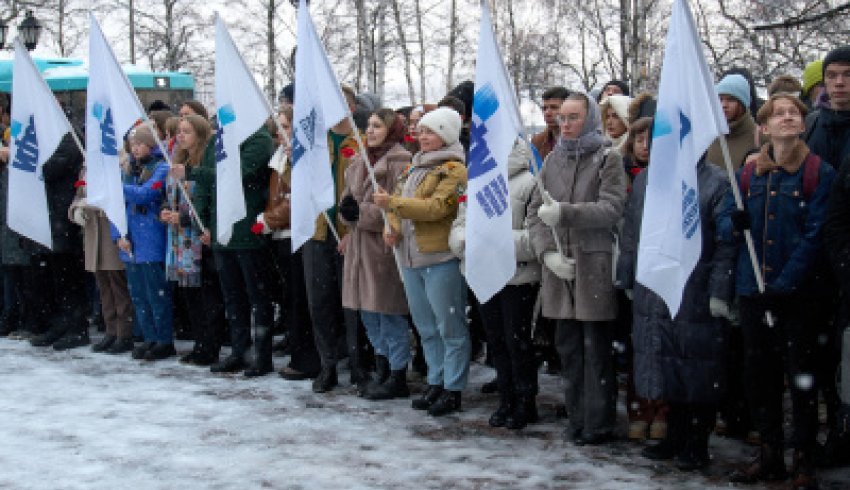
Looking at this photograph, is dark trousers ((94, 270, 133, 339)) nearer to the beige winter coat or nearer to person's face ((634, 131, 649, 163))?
the beige winter coat

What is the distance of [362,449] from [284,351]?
11.4 feet

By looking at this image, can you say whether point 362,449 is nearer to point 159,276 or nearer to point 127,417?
point 127,417

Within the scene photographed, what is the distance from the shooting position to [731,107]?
644 cm

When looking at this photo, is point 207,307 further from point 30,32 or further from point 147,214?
point 30,32

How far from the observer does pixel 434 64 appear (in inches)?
1476

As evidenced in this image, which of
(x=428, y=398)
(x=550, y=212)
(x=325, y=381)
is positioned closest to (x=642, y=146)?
(x=550, y=212)

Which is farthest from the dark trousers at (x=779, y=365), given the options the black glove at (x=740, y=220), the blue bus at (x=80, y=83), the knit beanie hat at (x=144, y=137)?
the blue bus at (x=80, y=83)

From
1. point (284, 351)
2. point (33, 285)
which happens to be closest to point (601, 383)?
point (284, 351)

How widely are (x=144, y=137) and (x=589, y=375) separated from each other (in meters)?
4.73

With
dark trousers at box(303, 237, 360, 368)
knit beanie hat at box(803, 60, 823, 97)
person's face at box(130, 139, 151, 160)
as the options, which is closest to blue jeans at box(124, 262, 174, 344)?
person's face at box(130, 139, 151, 160)

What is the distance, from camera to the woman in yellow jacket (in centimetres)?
696

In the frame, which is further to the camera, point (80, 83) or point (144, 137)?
point (80, 83)

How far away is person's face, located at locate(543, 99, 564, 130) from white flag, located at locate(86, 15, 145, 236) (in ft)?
10.3

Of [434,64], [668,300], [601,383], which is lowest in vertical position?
[601,383]
